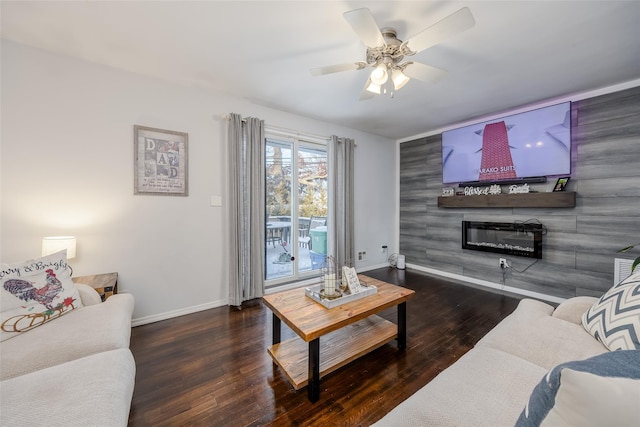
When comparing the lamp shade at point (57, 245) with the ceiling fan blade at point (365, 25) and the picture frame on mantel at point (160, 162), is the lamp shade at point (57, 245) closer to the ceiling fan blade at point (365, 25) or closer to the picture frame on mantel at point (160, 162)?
the picture frame on mantel at point (160, 162)

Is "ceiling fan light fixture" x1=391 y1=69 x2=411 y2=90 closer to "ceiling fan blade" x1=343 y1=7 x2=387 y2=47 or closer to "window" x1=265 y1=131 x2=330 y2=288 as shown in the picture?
"ceiling fan blade" x1=343 y1=7 x2=387 y2=47

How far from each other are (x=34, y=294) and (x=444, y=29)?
9.90 feet

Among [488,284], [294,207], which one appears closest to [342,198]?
[294,207]

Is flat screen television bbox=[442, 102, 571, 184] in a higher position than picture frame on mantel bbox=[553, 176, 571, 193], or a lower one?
higher

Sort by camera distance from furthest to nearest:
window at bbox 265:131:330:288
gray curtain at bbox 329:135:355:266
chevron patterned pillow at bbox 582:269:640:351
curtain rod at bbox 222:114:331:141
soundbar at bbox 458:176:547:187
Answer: gray curtain at bbox 329:135:355:266
window at bbox 265:131:330:288
curtain rod at bbox 222:114:331:141
soundbar at bbox 458:176:547:187
chevron patterned pillow at bbox 582:269:640:351

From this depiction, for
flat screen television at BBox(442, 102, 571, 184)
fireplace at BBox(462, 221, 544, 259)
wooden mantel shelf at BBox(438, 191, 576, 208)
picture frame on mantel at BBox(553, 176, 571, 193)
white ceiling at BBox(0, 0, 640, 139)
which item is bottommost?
fireplace at BBox(462, 221, 544, 259)

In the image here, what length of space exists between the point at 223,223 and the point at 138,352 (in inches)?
56.2

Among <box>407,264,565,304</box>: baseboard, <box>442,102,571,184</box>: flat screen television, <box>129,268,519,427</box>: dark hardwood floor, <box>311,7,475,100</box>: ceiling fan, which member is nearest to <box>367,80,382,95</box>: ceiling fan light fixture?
<box>311,7,475,100</box>: ceiling fan

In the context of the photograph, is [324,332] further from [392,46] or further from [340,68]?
[392,46]

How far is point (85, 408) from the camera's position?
2.87ft

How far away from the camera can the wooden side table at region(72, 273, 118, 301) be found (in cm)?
191

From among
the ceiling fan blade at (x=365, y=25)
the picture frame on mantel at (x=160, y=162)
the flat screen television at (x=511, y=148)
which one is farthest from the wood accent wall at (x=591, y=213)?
the picture frame on mantel at (x=160, y=162)

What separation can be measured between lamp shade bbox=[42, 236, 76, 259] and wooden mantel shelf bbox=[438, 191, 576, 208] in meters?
4.56

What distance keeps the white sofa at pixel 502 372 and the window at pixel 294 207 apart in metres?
2.21
